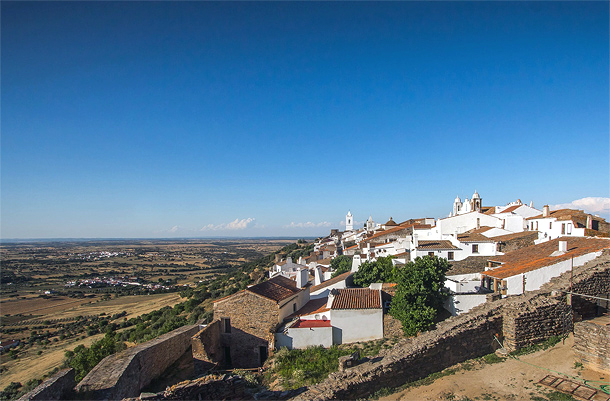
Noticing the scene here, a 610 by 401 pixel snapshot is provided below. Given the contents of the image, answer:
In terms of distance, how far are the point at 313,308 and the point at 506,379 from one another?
45.5ft

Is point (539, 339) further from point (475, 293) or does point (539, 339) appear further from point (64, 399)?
point (64, 399)

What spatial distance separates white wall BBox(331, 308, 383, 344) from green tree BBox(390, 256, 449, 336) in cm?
97

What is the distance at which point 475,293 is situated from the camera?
16000mm

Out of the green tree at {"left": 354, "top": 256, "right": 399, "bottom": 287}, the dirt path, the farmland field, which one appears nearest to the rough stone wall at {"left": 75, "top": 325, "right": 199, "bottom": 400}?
the dirt path

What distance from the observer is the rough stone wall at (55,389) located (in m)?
8.95

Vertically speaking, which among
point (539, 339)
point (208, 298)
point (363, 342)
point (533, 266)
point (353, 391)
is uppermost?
point (533, 266)

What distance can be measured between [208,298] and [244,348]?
826 inches

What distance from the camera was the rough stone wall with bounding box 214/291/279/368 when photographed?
1819 cm

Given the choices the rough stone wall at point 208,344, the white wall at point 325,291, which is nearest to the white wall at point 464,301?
the white wall at point 325,291

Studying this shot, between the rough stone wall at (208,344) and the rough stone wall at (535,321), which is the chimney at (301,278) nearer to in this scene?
the rough stone wall at (208,344)

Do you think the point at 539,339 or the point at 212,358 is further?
the point at 212,358

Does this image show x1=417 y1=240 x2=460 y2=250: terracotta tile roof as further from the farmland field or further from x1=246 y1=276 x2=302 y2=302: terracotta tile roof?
the farmland field

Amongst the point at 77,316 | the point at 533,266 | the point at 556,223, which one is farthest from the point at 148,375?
the point at 77,316

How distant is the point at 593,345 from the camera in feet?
24.1
